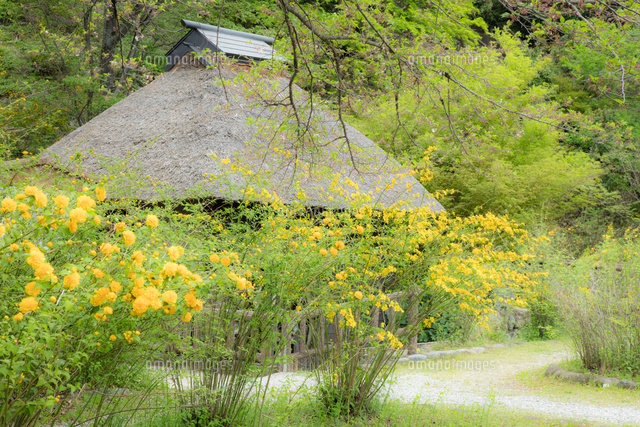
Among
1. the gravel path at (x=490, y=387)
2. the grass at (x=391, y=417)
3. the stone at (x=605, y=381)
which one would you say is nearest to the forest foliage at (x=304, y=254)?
the grass at (x=391, y=417)

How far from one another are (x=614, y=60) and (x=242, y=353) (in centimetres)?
269

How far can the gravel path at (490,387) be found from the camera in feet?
15.5

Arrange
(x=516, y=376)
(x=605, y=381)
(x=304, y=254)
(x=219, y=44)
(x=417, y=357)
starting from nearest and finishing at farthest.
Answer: (x=304, y=254) → (x=605, y=381) → (x=516, y=376) → (x=219, y=44) → (x=417, y=357)

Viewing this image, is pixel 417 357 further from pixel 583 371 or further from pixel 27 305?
pixel 27 305

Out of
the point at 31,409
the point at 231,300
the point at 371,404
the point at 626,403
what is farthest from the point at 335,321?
the point at 626,403

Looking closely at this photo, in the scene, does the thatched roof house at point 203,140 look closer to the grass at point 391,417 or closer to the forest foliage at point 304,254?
the forest foliage at point 304,254

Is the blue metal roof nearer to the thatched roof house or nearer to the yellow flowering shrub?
the thatched roof house

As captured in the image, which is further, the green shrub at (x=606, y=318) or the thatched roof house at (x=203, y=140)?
the green shrub at (x=606, y=318)

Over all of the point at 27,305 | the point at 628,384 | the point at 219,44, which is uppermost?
the point at 219,44

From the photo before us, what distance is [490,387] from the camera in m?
6.14

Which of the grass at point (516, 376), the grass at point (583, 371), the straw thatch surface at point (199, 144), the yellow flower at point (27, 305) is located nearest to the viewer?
the yellow flower at point (27, 305)

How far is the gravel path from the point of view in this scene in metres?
4.71

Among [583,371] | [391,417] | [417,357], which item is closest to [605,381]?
[583,371]

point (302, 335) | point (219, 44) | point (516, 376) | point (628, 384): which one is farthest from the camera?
point (219, 44)
